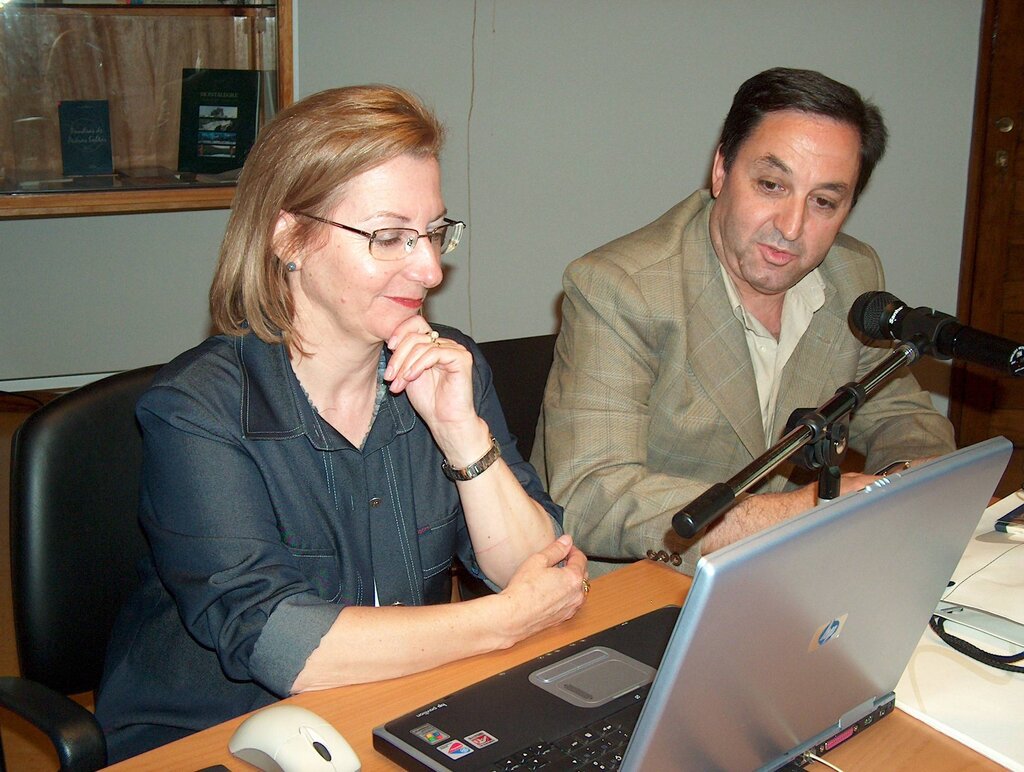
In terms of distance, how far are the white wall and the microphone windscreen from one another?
2.11 m

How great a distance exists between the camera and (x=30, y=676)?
1509 millimetres

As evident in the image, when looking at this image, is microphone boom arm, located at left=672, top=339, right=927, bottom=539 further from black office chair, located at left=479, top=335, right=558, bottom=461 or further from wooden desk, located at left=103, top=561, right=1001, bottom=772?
black office chair, located at left=479, top=335, right=558, bottom=461

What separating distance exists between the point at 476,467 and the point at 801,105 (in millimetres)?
938

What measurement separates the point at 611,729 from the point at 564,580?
313 mm

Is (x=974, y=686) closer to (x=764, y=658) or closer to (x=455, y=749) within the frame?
(x=764, y=658)

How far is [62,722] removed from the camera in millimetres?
1285

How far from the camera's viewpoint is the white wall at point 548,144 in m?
3.38

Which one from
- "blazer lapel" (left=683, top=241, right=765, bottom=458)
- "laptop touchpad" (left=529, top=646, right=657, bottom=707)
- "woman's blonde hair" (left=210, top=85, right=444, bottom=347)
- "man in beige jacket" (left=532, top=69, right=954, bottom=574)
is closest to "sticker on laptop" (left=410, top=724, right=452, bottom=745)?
"laptop touchpad" (left=529, top=646, right=657, bottom=707)

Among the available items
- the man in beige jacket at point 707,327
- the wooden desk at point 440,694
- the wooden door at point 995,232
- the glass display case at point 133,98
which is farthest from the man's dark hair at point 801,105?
the wooden door at point 995,232

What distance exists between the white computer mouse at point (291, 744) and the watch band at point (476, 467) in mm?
554

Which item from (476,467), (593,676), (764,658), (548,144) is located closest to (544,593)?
(593,676)

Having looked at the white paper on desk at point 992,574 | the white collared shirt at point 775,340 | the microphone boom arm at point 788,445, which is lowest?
the white paper on desk at point 992,574

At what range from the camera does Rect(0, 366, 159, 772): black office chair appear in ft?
4.75

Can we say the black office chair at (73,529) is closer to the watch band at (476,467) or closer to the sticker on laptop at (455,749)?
the watch band at (476,467)
